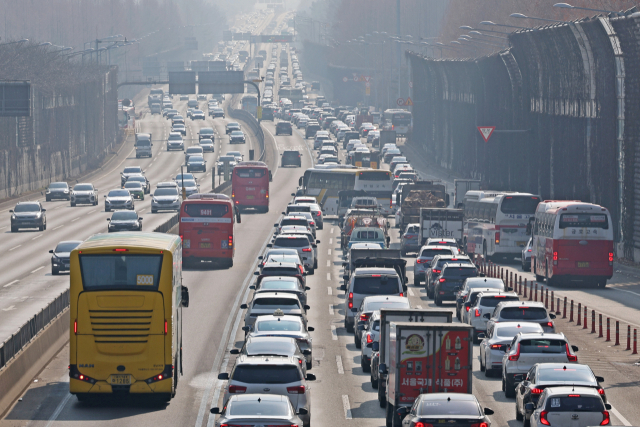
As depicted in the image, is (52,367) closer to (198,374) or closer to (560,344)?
(198,374)

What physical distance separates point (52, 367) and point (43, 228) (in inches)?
1585

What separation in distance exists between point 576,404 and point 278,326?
9.62m

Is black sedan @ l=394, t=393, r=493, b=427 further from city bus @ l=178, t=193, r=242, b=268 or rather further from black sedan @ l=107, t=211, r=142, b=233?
black sedan @ l=107, t=211, r=142, b=233

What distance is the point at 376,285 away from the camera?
33750 millimetres

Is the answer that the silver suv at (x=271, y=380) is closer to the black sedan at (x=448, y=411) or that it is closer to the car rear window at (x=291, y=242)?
the black sedan at (x=448, y=411)

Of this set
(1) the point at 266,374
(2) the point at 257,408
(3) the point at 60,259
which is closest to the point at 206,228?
(3) the point at 60,259

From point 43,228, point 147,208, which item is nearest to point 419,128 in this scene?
point 147,208

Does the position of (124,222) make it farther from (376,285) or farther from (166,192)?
(376,285)

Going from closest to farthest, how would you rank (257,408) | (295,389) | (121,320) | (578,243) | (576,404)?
1. (257,408)
2. (576,404)
3. (295,389)
4. (121,320)
5. (578,243)

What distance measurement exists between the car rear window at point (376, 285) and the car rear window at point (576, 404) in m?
14.9

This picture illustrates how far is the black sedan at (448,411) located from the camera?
17.0 meters

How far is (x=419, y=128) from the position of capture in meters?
142

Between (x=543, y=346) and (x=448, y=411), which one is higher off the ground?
(x=448, y=411)

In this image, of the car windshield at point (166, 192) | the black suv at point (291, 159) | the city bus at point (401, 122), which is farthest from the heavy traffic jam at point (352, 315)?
the city bus at point (401, 122)
